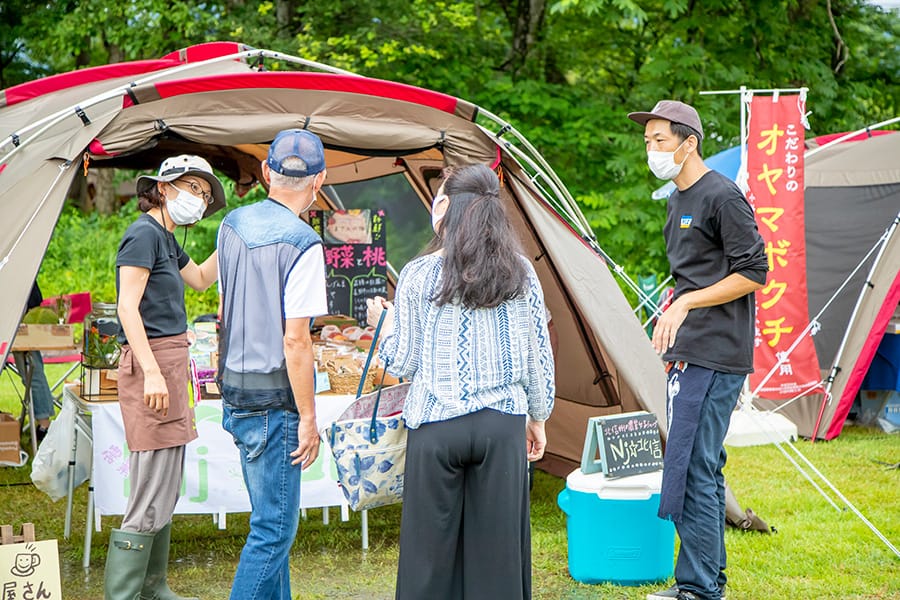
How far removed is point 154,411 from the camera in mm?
3535

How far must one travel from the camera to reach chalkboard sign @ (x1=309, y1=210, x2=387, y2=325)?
6.02 m

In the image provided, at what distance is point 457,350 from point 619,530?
1.73 metres

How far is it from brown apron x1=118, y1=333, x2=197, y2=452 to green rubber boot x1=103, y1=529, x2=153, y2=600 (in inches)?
12.2

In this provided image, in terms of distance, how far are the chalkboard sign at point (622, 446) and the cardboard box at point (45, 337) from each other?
11.8ft

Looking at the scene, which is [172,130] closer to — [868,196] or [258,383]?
[258,383]

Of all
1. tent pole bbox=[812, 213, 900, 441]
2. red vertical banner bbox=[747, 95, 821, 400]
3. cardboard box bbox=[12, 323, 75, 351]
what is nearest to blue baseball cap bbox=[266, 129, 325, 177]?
cardboard box bbox=[12, 323, 75, 351]

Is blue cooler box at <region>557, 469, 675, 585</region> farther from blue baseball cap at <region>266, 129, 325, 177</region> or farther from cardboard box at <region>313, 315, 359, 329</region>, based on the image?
cardboard box at <region>313, 315, 359, 329</region>

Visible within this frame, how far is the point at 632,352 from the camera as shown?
477 cm

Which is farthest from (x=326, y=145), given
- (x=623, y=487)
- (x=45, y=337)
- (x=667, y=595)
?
(x=45, y=337)

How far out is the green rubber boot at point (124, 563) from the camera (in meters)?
A: 3.53

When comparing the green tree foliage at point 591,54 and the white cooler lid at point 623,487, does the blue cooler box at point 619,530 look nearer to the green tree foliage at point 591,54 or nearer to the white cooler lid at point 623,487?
the white cooler lid at point 623,487

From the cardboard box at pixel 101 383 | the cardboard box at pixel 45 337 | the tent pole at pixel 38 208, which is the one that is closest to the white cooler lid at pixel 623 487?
the cardboard box at pixel 101 383

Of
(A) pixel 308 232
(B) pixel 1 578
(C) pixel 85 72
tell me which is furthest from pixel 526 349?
(C) pixel 85 72

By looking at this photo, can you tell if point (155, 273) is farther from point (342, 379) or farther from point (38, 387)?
point (38, 387)
